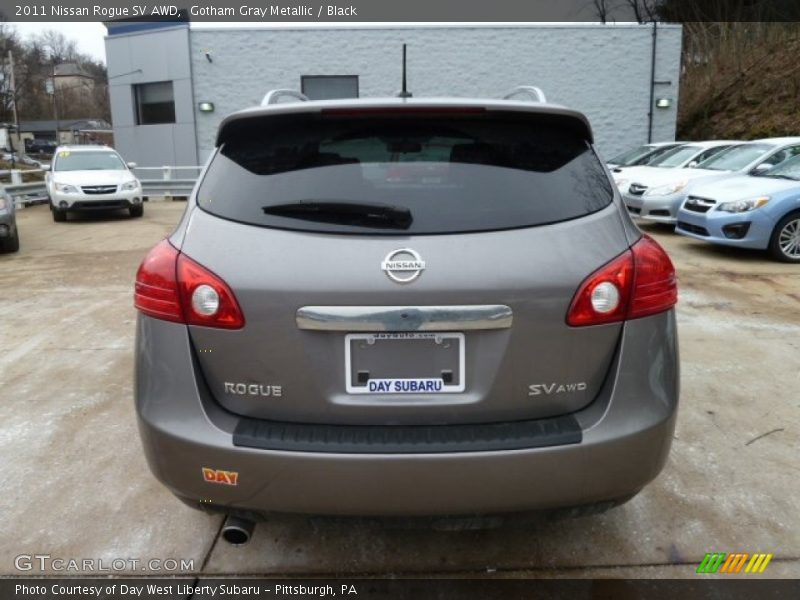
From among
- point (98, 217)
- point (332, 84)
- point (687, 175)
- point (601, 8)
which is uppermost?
point (601, 8)

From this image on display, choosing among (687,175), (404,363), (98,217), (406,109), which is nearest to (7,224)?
(98,217)

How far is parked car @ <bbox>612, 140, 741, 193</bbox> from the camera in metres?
12.3

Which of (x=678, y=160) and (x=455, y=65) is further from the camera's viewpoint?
(x=455, y=65)

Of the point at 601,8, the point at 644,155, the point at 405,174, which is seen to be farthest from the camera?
the point at 601,8

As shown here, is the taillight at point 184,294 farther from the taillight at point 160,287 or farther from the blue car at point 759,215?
the blue car at point 759,215

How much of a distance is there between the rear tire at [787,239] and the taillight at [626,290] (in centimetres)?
734

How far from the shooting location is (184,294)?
2.08 metres

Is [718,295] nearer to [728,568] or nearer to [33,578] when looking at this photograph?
[728,568]

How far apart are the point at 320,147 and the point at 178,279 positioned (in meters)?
0.66

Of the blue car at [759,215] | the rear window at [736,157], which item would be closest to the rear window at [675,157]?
the rear window at [736,157]

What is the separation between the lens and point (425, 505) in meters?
2.01

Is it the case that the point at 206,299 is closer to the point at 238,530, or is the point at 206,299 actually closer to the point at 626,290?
the point at 238,530

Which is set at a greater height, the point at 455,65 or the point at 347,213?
the point at 455,65

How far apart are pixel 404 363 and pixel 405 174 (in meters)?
0.64
